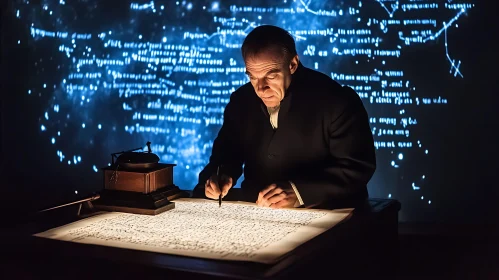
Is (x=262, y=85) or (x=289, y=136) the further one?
(x=289, y=136)

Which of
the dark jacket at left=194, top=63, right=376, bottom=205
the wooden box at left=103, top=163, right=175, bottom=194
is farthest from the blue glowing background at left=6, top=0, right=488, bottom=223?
the wooden box at left=103, top=163, right=175, bottom=194

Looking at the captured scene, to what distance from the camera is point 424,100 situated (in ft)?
16.1

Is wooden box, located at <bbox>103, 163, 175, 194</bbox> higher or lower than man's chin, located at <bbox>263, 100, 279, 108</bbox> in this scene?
lower

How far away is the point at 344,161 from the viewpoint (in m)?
2.74

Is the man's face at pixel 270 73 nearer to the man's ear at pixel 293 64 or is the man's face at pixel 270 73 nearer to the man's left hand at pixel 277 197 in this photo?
the man's ear at pixel 293 64

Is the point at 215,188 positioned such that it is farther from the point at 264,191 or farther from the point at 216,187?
the point at 264,191

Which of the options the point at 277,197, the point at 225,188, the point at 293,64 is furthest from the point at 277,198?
the point at 293,64

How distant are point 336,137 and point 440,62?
2.45 metres

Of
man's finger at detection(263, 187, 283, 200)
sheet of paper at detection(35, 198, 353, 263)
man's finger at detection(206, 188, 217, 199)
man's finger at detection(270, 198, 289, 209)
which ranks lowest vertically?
sheet of paper at detection(35, 198, 353, 263)

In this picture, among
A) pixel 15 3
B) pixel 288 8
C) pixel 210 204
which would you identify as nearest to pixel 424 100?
pixel 288 8

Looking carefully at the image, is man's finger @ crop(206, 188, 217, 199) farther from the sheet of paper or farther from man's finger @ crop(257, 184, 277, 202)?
man's finger @ crop(257, 184, 277, 202)

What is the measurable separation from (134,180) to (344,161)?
990mm

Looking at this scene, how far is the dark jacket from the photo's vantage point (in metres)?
2.73

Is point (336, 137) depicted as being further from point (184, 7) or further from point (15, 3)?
point (15, 3)
